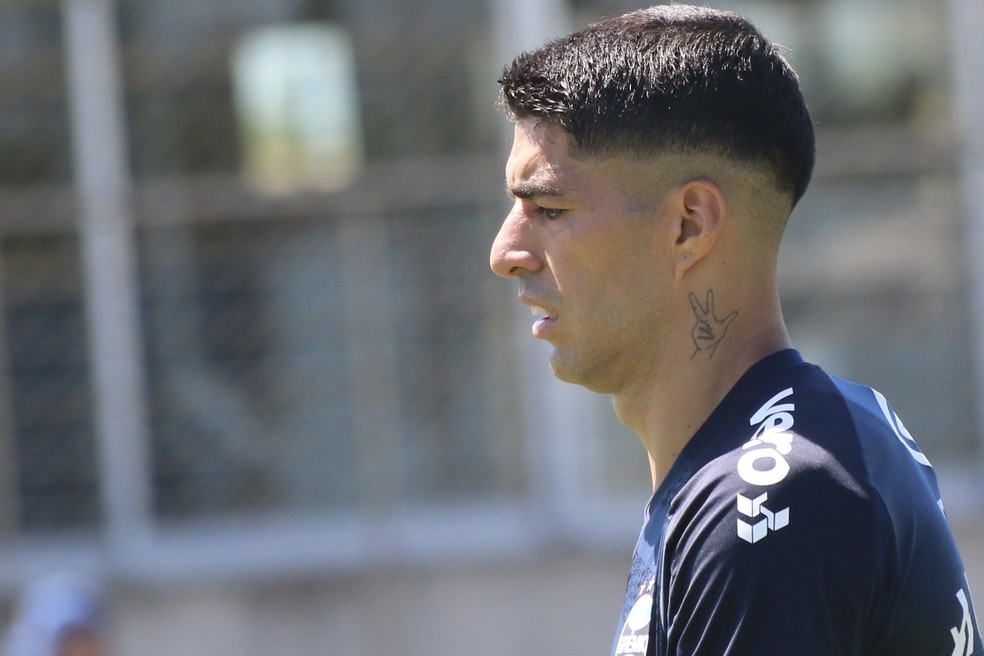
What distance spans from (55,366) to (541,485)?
212 cm

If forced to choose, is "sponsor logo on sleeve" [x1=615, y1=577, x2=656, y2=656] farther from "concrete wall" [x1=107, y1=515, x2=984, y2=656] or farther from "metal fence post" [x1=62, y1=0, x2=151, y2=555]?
"metal fence post" [x1=62, y1=0, x2=151, y2=555]

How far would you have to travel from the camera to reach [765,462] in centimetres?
142

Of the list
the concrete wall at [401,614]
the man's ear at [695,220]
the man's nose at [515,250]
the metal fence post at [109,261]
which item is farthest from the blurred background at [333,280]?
the man's ear at [695,220]

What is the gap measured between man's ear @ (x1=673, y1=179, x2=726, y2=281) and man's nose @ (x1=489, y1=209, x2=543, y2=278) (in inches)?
7.5

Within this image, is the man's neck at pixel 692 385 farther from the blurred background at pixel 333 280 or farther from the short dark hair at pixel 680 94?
the blurred background at pixel 333 280

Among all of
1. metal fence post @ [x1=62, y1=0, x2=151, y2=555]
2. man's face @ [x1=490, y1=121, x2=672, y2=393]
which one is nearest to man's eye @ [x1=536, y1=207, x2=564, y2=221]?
man's face @ [x1=490, y1=121, x2=672, y2=393]

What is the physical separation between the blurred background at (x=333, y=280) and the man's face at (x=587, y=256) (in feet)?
12.5

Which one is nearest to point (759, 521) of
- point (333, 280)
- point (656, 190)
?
point (656, 190)

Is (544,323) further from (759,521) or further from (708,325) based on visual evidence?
(759,521)

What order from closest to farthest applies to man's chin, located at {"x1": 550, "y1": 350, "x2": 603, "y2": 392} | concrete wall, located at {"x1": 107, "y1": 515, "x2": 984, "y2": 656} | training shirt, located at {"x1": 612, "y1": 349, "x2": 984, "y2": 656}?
training shirt, located at {"x1": 612, "y1": 349, "x2": 984, "y2": 656} → man's chin, located at {"x1": 550, "y1": 350, "x2": 603, "y2": 392} → concrete wall, located at {"x1": 107, "y1": 515, "x2": 984, "y2": 656}

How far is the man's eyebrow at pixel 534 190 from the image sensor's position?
1683 mm

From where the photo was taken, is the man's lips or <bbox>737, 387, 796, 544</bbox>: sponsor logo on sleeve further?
the man's lips

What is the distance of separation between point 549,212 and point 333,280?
13.4 feet

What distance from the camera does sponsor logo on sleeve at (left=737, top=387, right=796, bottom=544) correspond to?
1358 millimetres
